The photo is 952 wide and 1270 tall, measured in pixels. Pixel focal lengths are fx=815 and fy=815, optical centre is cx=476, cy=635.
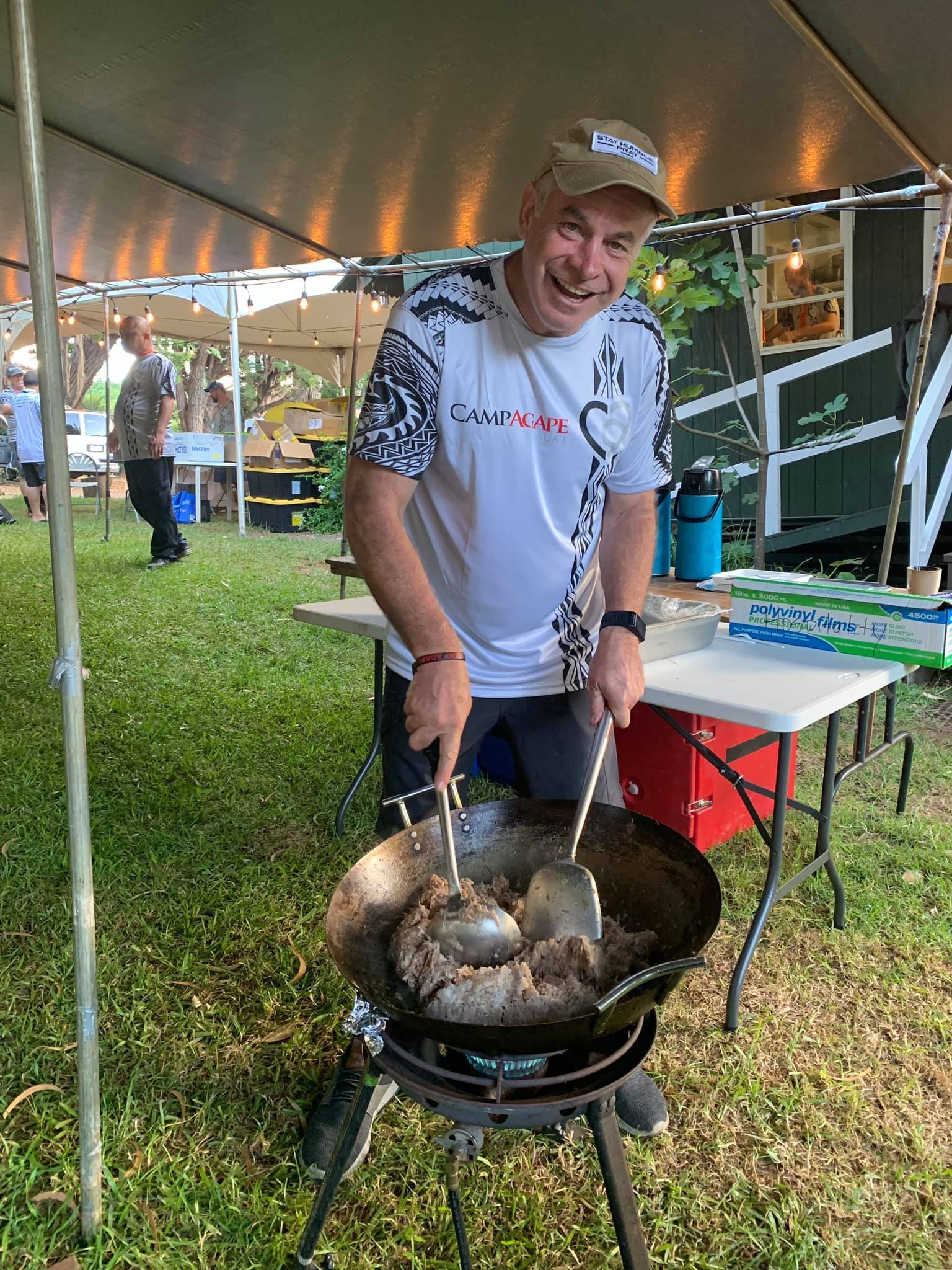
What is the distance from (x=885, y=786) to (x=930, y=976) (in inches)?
61.5

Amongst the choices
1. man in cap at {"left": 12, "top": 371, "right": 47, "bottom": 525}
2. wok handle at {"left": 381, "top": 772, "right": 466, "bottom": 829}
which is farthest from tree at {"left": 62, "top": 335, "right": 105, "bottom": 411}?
wok handle at {"left": 381, "top": 772, "right": 466, "bottom": 829}

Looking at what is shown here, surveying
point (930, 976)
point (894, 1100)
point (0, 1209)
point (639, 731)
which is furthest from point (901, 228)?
point (0, 1209)

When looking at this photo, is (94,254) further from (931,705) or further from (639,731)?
(931,705)

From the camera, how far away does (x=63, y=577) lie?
1.48 metres

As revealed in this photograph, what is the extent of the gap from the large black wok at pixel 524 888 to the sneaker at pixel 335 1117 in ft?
1.98

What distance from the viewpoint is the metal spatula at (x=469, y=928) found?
1301 mm

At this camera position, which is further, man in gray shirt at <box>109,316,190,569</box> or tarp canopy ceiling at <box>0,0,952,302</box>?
man in gray shirt at <box>109,316,190,569</box>

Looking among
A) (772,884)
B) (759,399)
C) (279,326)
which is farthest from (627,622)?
(279,326)

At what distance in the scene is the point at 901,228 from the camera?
7.04 metres

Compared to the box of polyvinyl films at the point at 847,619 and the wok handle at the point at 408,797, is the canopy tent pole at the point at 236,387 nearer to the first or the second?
A: the box of polyvinyl films at the point at 847,619

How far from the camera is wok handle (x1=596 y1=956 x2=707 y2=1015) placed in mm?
1038

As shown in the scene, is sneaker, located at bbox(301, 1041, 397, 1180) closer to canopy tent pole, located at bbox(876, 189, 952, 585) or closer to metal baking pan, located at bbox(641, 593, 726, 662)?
metal baking pan, located at bbox(641, 593, 726, 662)

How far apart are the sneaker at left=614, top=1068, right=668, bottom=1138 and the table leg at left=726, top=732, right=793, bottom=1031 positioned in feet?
1.42

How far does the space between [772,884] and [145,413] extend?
7.77 metres
